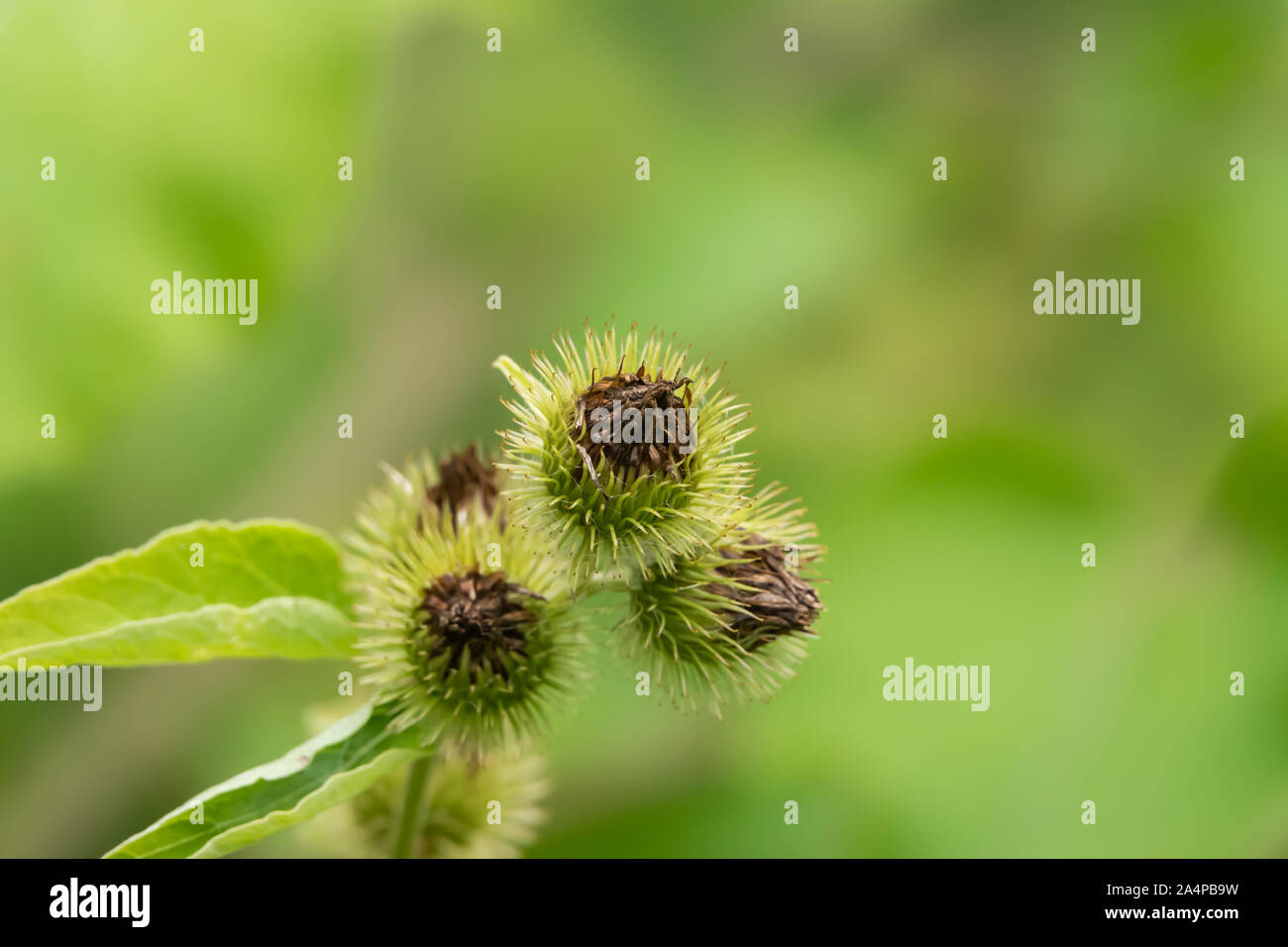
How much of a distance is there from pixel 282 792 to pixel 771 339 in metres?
2.32

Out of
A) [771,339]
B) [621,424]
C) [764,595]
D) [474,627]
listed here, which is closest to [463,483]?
[474,627]

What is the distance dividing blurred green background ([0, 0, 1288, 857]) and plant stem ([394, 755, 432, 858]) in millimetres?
1025

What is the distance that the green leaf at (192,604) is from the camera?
1.56m

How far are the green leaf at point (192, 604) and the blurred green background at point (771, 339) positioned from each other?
3.79 feet

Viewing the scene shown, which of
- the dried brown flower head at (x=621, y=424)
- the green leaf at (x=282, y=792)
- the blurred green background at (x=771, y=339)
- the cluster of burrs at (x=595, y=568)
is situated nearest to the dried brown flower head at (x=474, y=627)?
the cluster of burrs at (x=595, y=568)

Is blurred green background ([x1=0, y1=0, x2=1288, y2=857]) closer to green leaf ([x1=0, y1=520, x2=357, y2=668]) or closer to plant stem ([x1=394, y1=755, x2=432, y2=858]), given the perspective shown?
plant stem ([x1=394, y1=755, x2=432, y2=858])

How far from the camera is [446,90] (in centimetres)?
394

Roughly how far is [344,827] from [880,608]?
1.73 meters

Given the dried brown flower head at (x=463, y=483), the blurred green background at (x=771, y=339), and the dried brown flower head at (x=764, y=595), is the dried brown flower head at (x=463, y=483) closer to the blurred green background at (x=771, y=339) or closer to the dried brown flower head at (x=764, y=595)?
the dried brown flower head at (x=764, y=595)

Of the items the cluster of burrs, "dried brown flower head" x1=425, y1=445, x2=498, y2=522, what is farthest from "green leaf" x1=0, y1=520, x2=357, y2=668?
"dried brown flower head" x1=425, y1=445, x2=498, y2=522

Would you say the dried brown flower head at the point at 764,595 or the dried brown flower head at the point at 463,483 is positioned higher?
the dried brown flower head at the point at 463,483

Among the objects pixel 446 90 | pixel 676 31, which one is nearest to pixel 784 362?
pixel 676 31

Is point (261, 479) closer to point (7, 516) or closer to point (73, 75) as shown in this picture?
point (7, 516)

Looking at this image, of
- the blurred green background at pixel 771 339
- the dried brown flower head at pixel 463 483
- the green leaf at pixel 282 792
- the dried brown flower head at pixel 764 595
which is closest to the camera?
the green leaf at pixel 282 792
